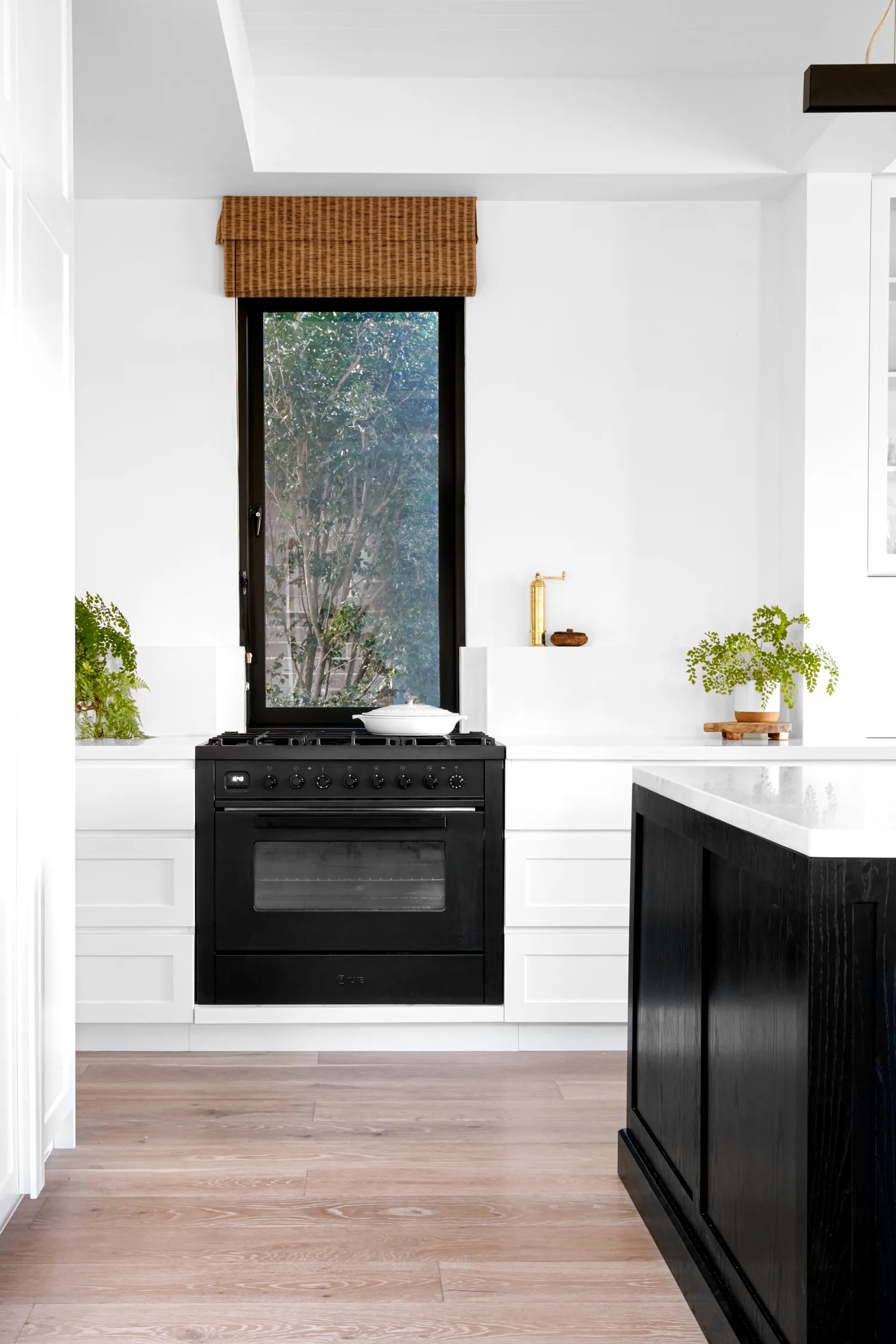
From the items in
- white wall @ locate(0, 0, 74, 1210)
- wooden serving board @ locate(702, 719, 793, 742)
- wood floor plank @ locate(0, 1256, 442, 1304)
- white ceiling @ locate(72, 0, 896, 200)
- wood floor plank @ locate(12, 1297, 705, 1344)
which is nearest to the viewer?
wood floor plank @ locate(12, 1297, 705, 1344)

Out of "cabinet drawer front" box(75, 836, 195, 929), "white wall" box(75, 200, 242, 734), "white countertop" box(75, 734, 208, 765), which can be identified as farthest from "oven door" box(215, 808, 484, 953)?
"white wall" box(75, 200, 242, 734)

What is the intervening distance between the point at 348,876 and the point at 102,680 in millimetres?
996

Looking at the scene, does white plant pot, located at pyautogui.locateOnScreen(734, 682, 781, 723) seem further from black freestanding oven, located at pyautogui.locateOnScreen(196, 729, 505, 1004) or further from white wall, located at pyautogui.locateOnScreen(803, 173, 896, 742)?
black freestanding oven, located at pyautogui.locateOnScreen(196, 729, 505, 1004)

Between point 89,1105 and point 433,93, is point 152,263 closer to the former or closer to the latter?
point 433,93

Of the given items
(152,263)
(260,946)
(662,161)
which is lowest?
(260,946)

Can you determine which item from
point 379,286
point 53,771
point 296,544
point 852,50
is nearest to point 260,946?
point 53,771

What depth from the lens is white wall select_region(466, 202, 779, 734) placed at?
155 inches

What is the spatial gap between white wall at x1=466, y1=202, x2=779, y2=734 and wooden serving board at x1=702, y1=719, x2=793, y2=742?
0.42 meters

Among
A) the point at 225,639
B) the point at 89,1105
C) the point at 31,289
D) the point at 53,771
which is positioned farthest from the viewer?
the point at 225,639

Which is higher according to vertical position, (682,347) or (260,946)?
(682,347)

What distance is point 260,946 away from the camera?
3299 millimetres

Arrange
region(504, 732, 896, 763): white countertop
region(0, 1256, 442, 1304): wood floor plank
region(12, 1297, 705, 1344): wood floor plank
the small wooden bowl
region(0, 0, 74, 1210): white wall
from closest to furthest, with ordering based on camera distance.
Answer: region(12, 1297, 705, 1344): wood floor plank
region(0, 1256, 442, 1304): wood floor plank
region(0, 0, 74, 1210): white wall
region(504, 732, 896, 763): white countertop
the small wooden bowl

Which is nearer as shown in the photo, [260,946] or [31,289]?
[31,289]

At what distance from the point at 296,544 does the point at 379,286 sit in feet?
3.02
